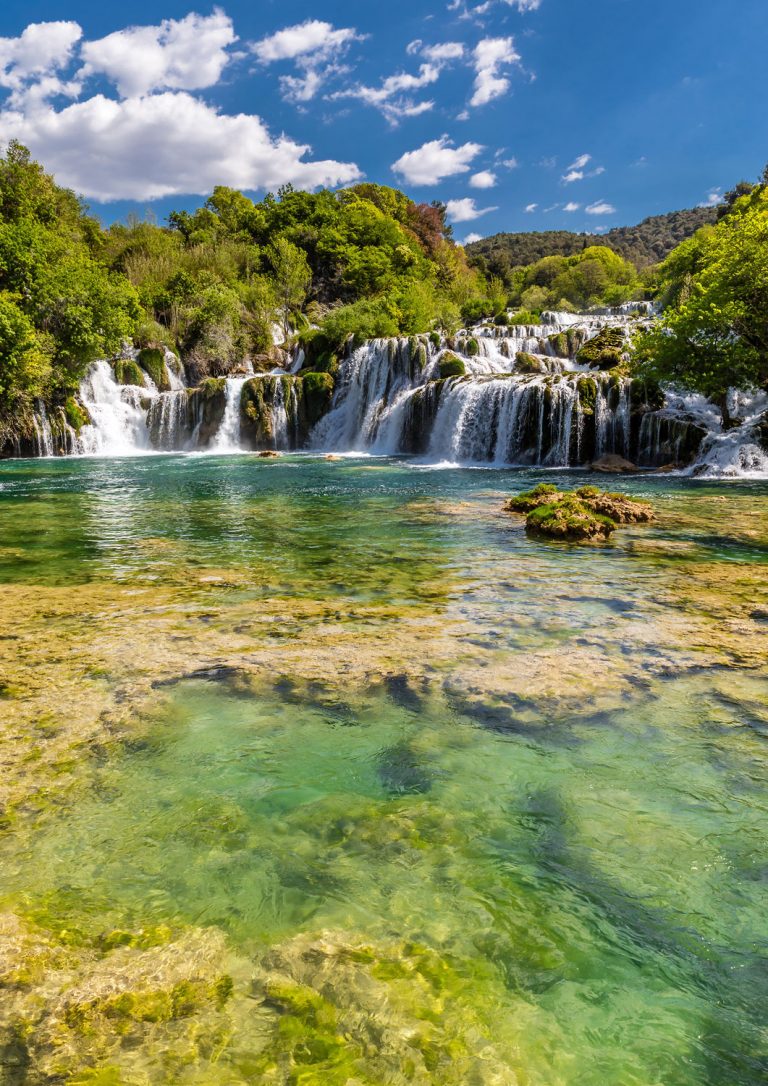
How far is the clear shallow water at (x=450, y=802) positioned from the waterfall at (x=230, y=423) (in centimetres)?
2887

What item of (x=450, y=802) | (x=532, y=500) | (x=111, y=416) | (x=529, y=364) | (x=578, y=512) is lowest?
(x=450, y=802)

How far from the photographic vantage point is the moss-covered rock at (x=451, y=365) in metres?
31.9

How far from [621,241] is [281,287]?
108 metres

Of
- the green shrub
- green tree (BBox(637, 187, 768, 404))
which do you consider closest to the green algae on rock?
green tree (BBox(637, 187, 768, 404))

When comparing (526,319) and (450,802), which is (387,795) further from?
(526,319)

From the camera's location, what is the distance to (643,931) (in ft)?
7.77

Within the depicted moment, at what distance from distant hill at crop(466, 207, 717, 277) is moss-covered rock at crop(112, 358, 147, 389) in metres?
90.8

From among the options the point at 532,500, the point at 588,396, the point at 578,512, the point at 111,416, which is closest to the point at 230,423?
the point at 111,416

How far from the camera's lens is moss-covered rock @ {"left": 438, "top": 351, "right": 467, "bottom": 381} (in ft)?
105

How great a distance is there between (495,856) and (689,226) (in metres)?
161

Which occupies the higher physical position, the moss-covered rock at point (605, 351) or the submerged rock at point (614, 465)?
the moss-covered rock at point (605, 351)

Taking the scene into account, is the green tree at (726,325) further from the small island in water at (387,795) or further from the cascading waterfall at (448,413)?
the small island in water at (387,795)

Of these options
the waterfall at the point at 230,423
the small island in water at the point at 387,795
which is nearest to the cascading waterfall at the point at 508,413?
A: the waterfall at the point at 230,423

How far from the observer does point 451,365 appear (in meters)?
31.9
